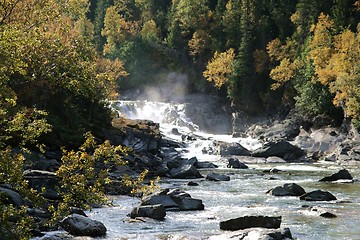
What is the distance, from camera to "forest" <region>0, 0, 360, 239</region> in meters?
12.0

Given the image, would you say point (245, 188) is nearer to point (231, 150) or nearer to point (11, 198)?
point (11, 198)

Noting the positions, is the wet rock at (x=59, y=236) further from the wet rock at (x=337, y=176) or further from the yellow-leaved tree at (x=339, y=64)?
the yellow-leaved tree at (x=339, y=64)

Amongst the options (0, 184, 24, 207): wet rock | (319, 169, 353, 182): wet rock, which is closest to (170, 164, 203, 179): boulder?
(319, 169, 353, 182): wet rock

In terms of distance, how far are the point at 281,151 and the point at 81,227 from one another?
3736 cm

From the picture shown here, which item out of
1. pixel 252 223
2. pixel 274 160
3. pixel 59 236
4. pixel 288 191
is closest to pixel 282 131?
pixel 274 160

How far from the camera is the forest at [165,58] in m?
12.0

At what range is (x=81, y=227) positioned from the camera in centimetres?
1587

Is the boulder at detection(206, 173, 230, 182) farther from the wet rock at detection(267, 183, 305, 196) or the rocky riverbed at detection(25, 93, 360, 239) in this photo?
the wet rock at detection(267, 183, 305, 196)

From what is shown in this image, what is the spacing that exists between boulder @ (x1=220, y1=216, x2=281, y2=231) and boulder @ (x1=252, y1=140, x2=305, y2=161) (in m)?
34.1

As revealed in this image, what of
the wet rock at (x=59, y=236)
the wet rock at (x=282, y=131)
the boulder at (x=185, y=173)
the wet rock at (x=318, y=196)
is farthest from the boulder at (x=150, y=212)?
the wet rock at (x=282, y=131)

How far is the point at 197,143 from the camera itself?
2333 inches

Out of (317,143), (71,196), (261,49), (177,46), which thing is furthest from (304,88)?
(71,196)

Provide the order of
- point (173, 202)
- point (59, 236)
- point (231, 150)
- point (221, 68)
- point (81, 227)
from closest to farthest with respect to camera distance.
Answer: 1. point (59, 236)
2. point (81, 227)
3. point (173, 202)
4. point (231, 150)
5. point (221, 68)

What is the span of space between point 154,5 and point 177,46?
64.0ft
